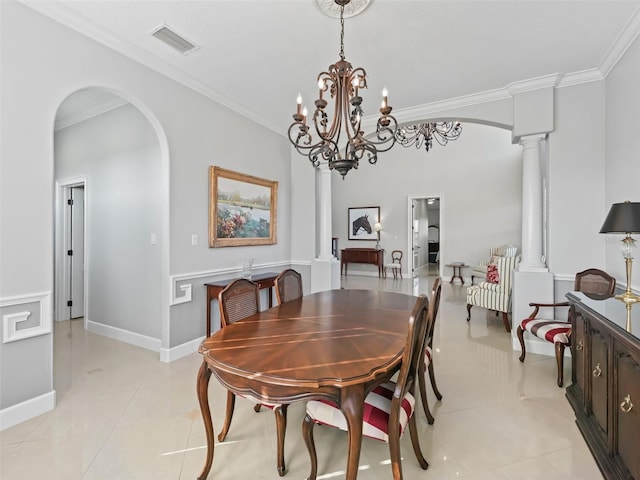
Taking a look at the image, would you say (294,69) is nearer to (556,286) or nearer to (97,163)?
(97,163)

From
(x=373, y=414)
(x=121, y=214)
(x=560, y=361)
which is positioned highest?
(x=121, y=214)

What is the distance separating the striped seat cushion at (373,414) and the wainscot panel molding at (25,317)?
6.59 feet

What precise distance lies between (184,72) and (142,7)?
0.88 metres

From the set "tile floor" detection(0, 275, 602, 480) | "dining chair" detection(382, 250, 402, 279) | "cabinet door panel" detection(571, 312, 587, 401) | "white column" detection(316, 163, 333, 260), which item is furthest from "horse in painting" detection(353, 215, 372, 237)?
"cabinet door panel" detection(571, 312, 587, 401)

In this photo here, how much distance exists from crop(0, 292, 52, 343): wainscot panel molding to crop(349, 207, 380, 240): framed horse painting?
7953mm

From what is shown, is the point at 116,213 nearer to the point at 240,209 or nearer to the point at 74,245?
the point at 74,245

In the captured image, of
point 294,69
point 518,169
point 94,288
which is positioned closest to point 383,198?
point 518,169

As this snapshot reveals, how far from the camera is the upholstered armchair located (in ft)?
13.5

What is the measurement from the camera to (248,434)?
1.99m

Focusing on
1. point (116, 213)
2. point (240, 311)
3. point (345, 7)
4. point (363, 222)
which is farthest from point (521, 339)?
point (363, 222)

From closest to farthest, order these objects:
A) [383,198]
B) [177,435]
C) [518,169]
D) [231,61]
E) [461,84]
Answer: [177,435], [231,61], [461,84], [518,169], [383,198]

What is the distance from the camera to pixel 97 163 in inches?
154

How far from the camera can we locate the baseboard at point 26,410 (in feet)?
6.59

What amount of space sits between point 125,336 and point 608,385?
4340 mm
